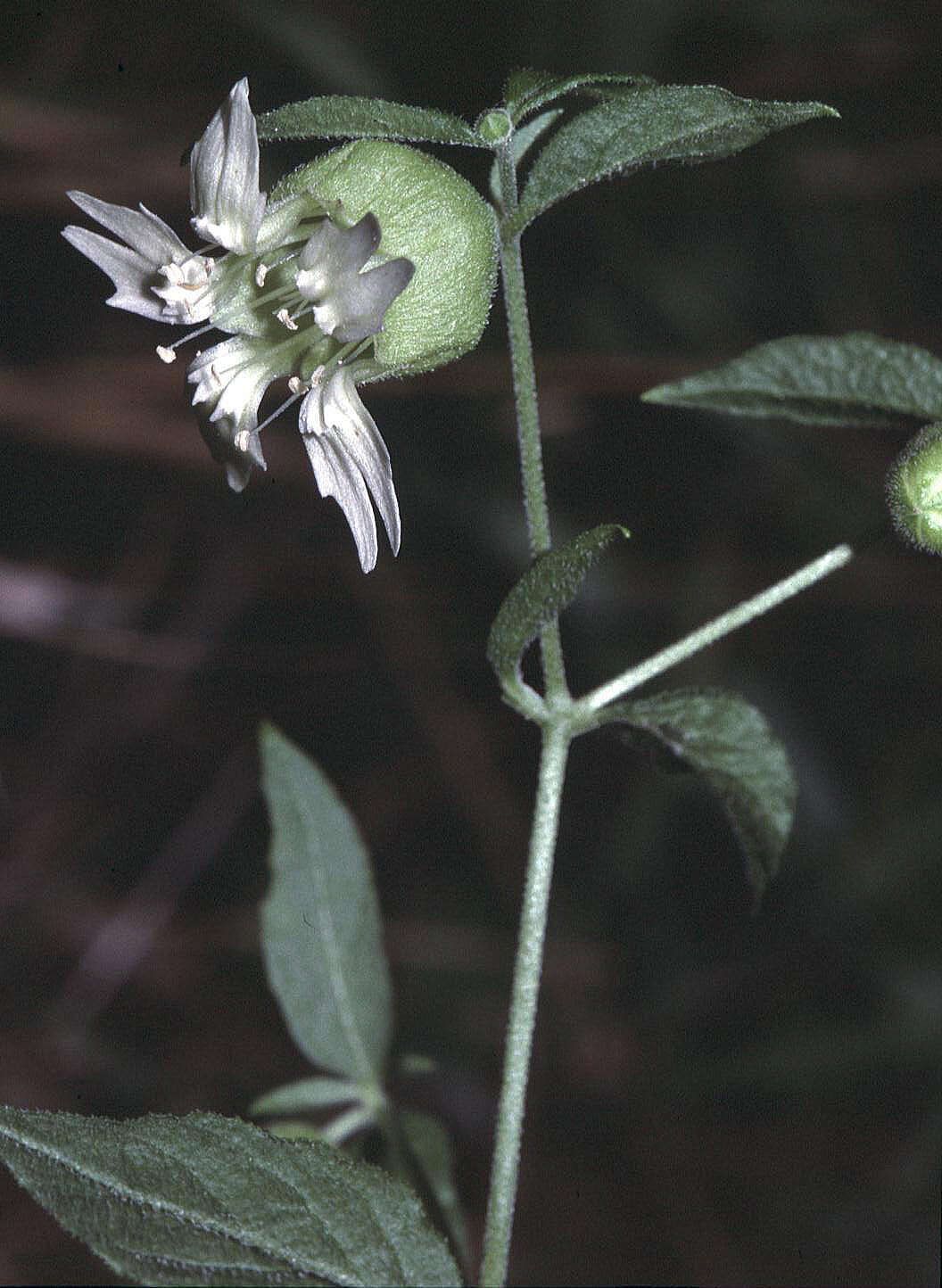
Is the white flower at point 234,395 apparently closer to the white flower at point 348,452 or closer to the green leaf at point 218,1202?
the white flower at point 348,452

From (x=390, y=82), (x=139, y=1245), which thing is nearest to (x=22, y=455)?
(x=390, y=82)

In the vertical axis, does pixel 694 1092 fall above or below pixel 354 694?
below

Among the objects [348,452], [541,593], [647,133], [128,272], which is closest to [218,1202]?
[541,593]

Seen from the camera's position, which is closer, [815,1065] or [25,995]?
[815,1065]

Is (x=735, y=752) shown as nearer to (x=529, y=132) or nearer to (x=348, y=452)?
(x=348, y=452)

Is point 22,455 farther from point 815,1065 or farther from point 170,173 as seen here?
point 815,1065

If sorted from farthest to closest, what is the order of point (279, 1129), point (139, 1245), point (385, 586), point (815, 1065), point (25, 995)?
1. point (385, 586)
2. point (25, 995)
3. point (815, 1065)
4. point (279, 1129)
5. point (139, 1245)

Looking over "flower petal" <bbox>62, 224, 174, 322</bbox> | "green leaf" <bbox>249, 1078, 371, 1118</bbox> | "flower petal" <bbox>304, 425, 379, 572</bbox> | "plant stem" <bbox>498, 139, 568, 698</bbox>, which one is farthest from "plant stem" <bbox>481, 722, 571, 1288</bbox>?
"flower petal" <bbox>62, 224, 174, 322</bbox>
